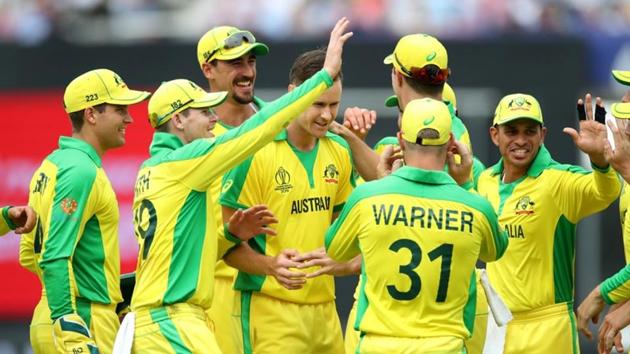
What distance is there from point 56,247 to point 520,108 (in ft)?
11.3

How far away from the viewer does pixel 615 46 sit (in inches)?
619

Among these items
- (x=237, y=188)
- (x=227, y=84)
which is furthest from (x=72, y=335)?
(x=227, y=84)

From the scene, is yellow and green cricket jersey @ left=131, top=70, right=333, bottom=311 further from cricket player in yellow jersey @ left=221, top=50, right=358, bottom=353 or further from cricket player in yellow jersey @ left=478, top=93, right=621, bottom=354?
cricket player in yellow jersey @ left=478, top=93, right=621, bottom=354

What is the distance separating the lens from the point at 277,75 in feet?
51.6

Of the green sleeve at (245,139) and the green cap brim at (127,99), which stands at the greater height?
the green cap brim at (127,99)

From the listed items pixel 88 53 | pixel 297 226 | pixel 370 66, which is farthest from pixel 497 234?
pixel 88 53

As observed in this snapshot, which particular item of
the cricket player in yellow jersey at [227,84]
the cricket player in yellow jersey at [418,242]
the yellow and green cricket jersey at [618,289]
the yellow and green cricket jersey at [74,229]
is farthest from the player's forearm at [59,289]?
the yellow and green cricket jersey at [618,289]

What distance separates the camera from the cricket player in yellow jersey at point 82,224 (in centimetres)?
988

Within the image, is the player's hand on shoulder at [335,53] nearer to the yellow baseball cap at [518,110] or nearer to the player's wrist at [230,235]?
the player's wrist at [230,235]

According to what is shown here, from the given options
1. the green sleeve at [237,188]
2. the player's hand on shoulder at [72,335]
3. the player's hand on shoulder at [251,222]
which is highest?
the green sleeve at [237,188]

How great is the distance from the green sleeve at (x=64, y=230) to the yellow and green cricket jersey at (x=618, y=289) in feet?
11.9

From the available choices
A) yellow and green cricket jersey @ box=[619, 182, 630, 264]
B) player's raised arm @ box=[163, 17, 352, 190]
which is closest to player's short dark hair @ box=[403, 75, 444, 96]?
player's raised arm @ box=[163, 17, 352, 190]

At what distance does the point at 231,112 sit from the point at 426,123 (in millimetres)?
2732

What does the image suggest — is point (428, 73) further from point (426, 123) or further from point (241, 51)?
point (241, 51)
